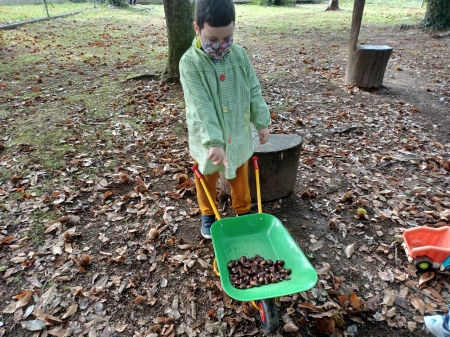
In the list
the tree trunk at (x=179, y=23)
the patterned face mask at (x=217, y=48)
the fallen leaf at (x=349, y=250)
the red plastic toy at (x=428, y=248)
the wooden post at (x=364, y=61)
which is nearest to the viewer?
the patterned face mask at (x=217, y=48)

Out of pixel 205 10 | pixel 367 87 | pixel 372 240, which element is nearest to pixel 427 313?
pixel 372 240

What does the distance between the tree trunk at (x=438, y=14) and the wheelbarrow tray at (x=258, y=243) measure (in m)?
13.4

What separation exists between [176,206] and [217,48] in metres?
2.03

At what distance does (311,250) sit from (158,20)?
668 inches

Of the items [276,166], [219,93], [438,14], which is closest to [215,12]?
[219,93]

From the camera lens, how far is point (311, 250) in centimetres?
300

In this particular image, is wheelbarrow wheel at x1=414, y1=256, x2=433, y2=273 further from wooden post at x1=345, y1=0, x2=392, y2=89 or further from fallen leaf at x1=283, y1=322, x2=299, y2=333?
wooden post at x1=345, y1=0, x2=392, y2=89

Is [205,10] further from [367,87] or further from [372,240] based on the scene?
[367,87]

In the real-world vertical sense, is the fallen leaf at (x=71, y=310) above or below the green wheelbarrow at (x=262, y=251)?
below

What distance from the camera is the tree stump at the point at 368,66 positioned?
248 inches

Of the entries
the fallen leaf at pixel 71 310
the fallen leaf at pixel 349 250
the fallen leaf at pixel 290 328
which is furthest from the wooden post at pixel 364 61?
the fallen leaf at pixel 71 310

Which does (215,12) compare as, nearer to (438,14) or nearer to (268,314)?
(268,314)

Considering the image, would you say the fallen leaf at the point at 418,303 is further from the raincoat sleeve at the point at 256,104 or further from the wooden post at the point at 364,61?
the wooden post at the point at 364,61

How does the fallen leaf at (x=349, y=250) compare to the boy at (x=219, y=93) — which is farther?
the fallen leaf at (x=349, y=250)
